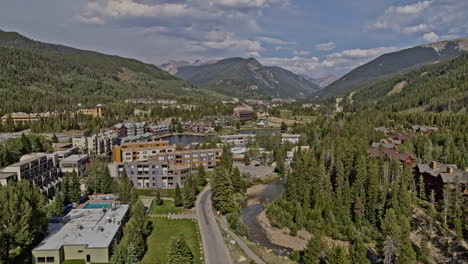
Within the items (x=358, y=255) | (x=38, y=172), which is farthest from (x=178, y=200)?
(x=358, y=255)

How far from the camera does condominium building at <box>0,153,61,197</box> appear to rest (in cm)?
4584

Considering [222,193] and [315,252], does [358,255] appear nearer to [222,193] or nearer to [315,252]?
[315,252]

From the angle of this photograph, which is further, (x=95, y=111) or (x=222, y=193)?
(x=95, y=111)

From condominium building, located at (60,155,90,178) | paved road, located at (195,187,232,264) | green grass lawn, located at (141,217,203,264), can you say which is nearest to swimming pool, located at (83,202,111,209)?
green grass lawn, located at (141,217,203,264)

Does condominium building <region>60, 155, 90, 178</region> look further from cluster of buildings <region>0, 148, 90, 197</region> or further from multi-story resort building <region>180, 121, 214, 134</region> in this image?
multi-story resort building <region>180, 121, 214, 134</region>

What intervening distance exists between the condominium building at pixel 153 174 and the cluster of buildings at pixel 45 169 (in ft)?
29.9

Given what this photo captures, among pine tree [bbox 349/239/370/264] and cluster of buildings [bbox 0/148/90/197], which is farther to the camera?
cluster of buildings [bbox 0/148/90/197]

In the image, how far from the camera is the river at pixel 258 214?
37781mm

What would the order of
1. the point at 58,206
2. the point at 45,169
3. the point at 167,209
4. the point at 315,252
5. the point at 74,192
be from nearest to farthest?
1. the point at 315,252
2. the point at 58,206
3. the point at 74,192
4. the point at 167,209
5. the point at 45,169

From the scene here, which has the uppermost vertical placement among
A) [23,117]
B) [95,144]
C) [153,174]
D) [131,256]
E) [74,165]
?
[23,117]

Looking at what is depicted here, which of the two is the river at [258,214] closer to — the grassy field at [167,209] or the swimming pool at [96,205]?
the grassy field at [167,209]

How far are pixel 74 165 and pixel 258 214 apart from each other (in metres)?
Result: 34.3

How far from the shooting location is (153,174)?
56.1 m

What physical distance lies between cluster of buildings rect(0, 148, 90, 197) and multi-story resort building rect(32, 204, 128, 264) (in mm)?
12019
